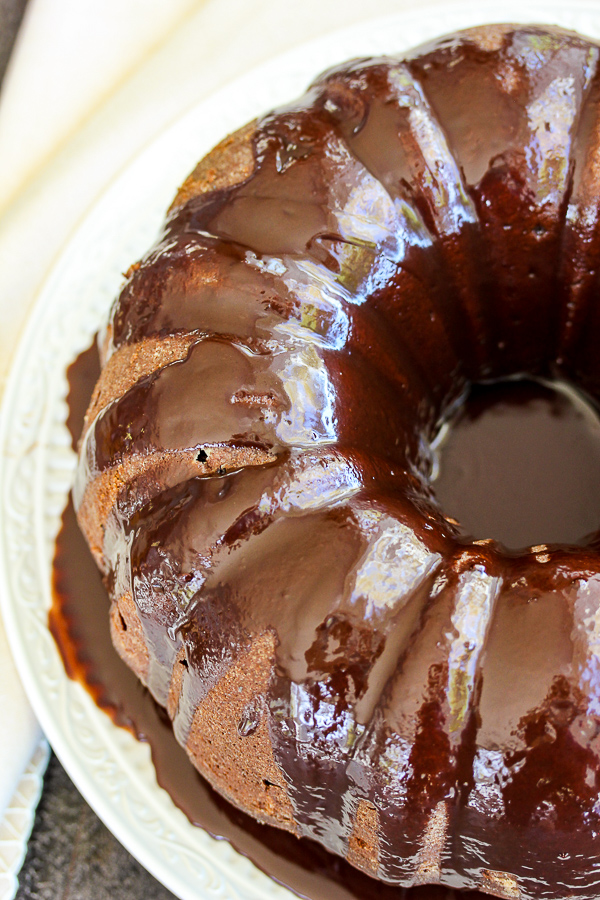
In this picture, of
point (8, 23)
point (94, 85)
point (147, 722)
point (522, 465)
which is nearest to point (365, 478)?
point (522, 465)

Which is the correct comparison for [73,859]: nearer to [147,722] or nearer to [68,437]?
[147,722]

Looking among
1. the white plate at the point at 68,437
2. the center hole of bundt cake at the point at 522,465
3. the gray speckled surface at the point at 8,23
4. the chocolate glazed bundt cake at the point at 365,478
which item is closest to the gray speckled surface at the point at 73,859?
the white plate at the point at 68,437

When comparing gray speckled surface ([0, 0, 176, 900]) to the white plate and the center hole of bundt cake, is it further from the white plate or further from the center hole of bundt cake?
the center hole of bundt cake

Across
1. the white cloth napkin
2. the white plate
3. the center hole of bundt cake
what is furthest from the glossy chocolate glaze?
the center hole of bundt cake

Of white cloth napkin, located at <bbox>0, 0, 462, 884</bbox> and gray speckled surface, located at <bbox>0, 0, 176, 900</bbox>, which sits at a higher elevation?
white cloth napkin, located at <bbox>0, 0, 462, 884</bbox>

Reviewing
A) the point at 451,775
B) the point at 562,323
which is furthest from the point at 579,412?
the point at 451,775

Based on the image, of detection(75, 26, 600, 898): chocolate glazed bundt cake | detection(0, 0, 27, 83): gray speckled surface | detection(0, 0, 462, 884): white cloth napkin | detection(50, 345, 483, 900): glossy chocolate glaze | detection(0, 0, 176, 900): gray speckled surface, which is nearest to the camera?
detection(75, 26, 600, 898): chocolate glazed bundt cake

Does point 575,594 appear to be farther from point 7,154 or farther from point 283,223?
point 7,154
